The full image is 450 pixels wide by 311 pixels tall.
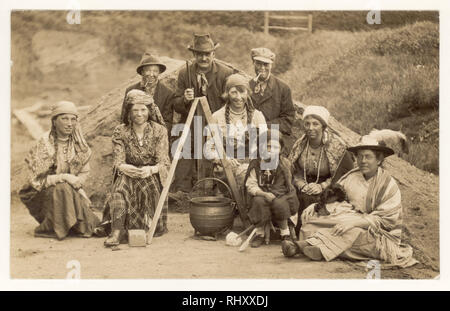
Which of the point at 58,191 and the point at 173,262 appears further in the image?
the point at 58,191

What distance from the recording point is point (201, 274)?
7.41 meters

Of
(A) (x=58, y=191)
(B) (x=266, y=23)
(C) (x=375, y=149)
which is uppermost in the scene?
(B) (x=266, y=23)

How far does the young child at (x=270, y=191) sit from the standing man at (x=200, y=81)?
35.9 inches

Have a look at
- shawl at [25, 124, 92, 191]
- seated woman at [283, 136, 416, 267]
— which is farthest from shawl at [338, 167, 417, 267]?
shawl at [25, 124, 92, 191]

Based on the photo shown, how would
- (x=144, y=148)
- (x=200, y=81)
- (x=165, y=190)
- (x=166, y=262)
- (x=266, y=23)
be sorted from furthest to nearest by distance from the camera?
(x=266, y=23)
(x=200, y=81)
(x=144, y=148)
(x=165, y=190)
(x=166, y=262)

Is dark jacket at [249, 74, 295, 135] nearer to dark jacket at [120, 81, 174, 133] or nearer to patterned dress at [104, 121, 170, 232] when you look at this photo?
dark jacket at [120, 81, 174, 133]

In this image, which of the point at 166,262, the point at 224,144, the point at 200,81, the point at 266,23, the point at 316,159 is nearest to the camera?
the point at 166,262

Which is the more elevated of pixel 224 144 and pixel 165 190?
pixel 224 144

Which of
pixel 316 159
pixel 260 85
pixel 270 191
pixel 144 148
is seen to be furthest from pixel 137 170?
pixel 316 159

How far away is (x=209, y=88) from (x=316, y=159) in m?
1.65

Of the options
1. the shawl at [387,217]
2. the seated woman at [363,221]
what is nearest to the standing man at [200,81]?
the seated woman at [363,221]

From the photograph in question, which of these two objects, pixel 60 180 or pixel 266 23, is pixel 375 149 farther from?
pixel 60 180

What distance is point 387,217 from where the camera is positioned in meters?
7.60

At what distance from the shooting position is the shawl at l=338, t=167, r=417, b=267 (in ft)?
24.8
